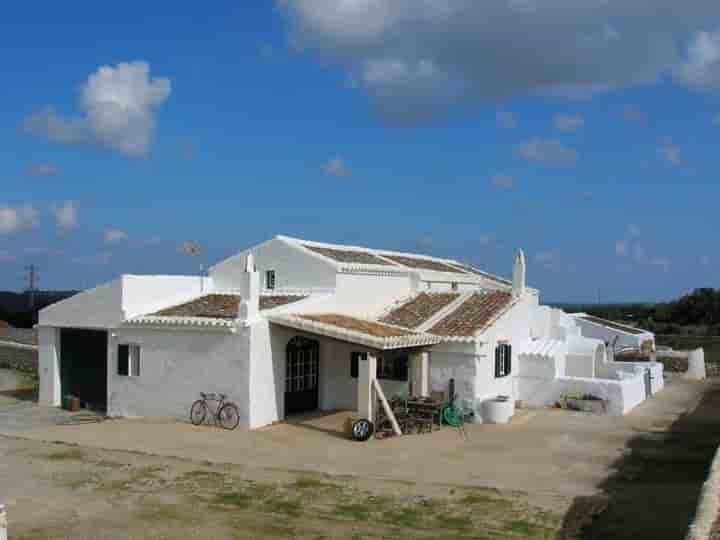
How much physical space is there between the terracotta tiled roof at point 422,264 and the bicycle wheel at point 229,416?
36.4 feet

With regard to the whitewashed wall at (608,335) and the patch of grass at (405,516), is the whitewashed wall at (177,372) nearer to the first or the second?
the patch of grass at (405,516)

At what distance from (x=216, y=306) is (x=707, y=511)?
604 inches

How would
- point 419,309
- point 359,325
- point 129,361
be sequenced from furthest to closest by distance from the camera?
point 419,309 → point 129,361 → point 359,325

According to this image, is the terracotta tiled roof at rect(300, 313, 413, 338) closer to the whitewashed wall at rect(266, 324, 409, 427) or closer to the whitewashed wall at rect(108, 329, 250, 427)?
the whitewashed wall at rect(266, 324, 409, 427)

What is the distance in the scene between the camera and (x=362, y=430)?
17.7 m

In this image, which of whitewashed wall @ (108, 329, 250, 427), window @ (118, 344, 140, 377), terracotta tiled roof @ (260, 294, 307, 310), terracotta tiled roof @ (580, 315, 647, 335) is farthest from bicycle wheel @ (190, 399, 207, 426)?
terracotta tiled roof @ (580, 315, 647, 335)

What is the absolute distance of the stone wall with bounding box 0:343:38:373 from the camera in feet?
109

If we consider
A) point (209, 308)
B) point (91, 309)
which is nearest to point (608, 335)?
point (209, 308)

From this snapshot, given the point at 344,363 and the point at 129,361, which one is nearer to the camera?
the point at 129,361

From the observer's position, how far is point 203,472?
14414 mm

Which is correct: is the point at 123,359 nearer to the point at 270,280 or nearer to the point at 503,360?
the point at 270,280

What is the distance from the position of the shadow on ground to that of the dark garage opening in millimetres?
15029

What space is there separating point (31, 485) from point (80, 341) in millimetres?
10231

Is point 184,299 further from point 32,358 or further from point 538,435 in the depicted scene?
point 32,358
